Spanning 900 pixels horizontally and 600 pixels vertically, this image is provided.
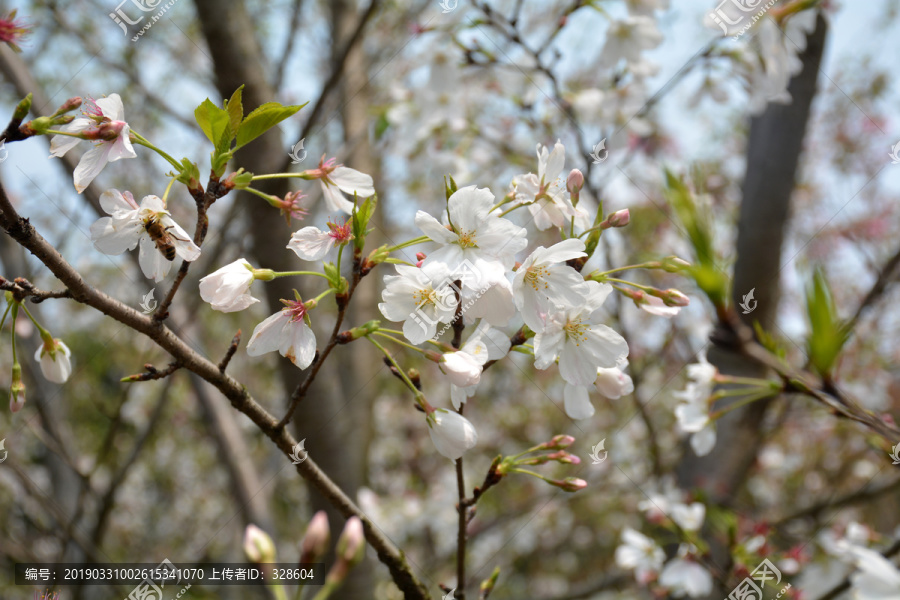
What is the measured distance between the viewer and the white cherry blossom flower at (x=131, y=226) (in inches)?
28.5

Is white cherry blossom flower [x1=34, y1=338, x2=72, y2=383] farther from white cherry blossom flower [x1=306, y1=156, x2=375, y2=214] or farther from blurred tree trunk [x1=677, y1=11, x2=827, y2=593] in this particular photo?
blurred tree trunk [x1=677, y1=11, x2=827, y2=593]

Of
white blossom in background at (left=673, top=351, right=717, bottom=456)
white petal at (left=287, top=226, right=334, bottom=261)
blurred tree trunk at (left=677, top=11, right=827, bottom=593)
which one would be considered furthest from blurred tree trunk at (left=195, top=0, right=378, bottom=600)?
blurred tree trunk at (left=677, top=11, right=827, bottom=593)

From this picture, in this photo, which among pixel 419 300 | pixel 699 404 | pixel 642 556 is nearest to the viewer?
pixel 419 300

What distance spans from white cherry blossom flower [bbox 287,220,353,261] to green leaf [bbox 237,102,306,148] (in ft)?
0.43

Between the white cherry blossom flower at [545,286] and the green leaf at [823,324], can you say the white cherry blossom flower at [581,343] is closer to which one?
the white cherry blossom flower at [545,286]

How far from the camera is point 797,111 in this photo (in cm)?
208

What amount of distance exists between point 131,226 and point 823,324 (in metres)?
0.77

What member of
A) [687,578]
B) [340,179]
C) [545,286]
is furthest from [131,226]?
[687,578]

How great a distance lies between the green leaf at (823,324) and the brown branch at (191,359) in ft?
1.90

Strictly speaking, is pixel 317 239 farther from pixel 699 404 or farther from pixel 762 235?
pixel 762 235

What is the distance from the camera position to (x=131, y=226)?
0.75m

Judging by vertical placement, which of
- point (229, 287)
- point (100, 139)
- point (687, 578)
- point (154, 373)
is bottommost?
point (687, 578)

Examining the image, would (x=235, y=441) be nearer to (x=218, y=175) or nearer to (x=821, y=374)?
(x=218, y=175)

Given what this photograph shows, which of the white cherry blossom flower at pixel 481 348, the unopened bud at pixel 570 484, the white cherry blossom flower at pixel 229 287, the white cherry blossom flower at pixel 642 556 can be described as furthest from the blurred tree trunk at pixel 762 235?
the white cherry blossom flower at pixel 229 287
